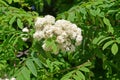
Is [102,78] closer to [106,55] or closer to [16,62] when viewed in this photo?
[106,55]

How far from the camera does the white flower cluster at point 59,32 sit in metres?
2.32

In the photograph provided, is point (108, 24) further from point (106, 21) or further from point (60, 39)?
point (60, 39)

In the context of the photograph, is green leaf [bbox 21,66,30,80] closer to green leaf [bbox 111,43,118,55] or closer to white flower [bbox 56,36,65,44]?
white flower [bbox 56,36,65,44]

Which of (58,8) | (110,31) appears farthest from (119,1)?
(58,8)

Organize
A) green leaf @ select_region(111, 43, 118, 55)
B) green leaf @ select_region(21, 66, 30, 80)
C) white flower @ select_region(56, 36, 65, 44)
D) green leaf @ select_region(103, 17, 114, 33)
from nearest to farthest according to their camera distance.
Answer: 1. white flower @ select_region(56, 36, 65, 44)
2. green leaf @ select_region(21, 66, 30, 80)
3. green leaf @ select_region(111, 43, 118, 55)
4. green leaf @ select_region(103, 17, 114, 33)

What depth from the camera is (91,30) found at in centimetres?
297

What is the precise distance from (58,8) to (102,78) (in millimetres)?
1424

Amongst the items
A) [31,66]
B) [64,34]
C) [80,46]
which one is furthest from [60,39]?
[80,46]

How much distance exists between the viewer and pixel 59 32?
231cm

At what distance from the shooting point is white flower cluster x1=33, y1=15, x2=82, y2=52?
7.60 feet

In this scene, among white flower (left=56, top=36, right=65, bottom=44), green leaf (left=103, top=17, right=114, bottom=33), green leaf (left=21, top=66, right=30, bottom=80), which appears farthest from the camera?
green leaf (left=103, top=17, right=114, bottom=33)

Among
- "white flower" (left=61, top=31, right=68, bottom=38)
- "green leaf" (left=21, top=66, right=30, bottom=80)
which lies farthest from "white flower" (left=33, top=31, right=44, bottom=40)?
"green leaf" (left=21, top=66, right=30, bottom=80)

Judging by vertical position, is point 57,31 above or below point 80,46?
above

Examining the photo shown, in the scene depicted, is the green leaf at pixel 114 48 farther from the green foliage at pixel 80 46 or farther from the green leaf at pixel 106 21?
the green leaf at pixel 106 21
